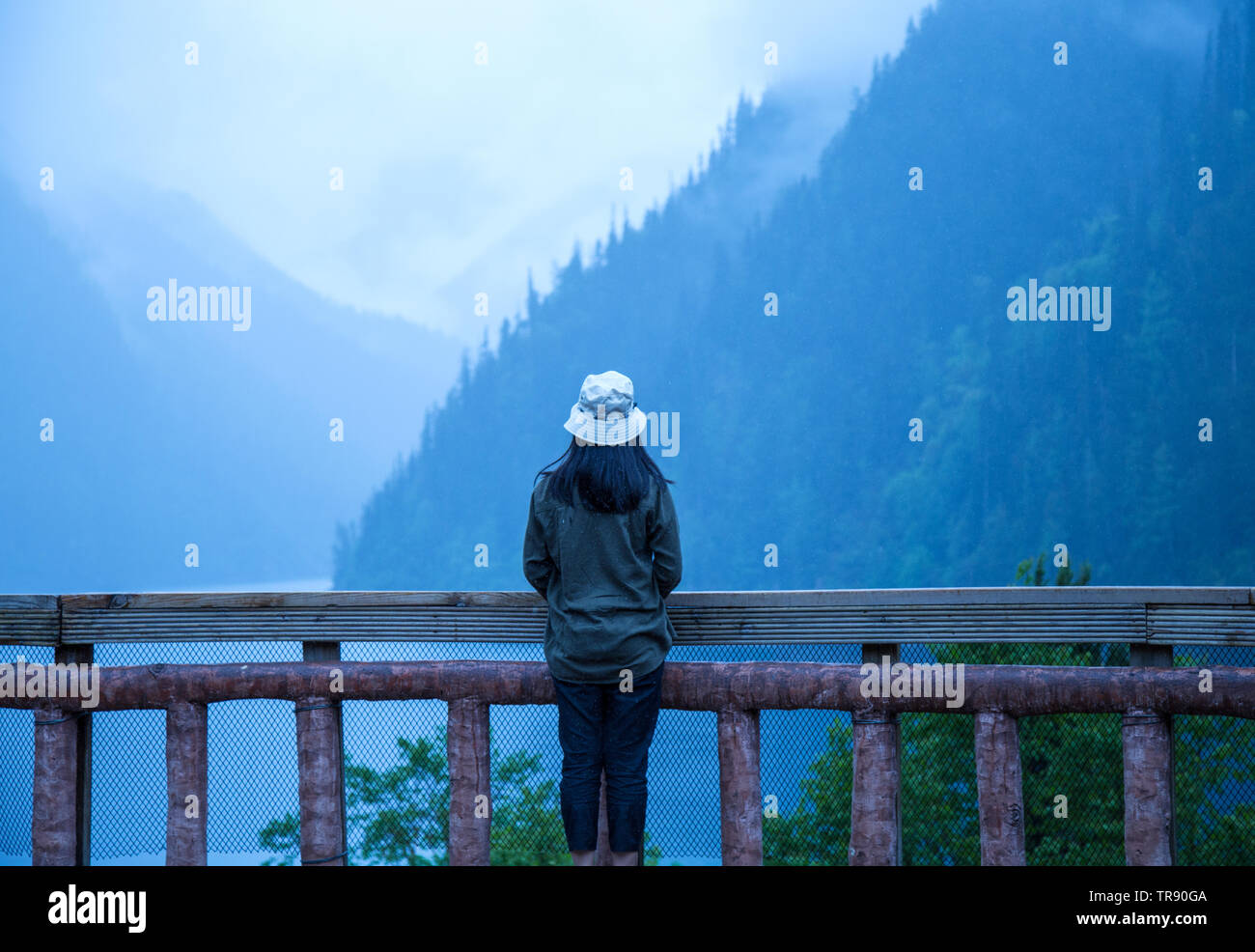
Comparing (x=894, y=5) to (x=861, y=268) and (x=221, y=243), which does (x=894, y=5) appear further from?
(x=221, y=243)

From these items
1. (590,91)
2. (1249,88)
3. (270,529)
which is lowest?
(270,529)

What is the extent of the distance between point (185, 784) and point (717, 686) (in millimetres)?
1693

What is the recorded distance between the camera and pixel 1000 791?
3045 millimetres

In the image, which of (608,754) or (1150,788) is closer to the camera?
(1150,788)

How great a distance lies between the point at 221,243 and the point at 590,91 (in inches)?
1385

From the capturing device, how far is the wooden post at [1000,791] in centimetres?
304

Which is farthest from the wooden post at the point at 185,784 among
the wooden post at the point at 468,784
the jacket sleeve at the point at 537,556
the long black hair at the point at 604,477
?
the long black hair at the point at 604,477

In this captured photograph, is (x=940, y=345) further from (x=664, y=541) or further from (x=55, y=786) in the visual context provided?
(x=55, y=786)

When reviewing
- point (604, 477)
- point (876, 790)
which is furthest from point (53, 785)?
point (876, 790)

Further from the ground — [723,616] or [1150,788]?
[723,616]

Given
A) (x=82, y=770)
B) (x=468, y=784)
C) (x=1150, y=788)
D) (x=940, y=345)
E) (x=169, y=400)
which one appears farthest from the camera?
(x=169, y=400)
